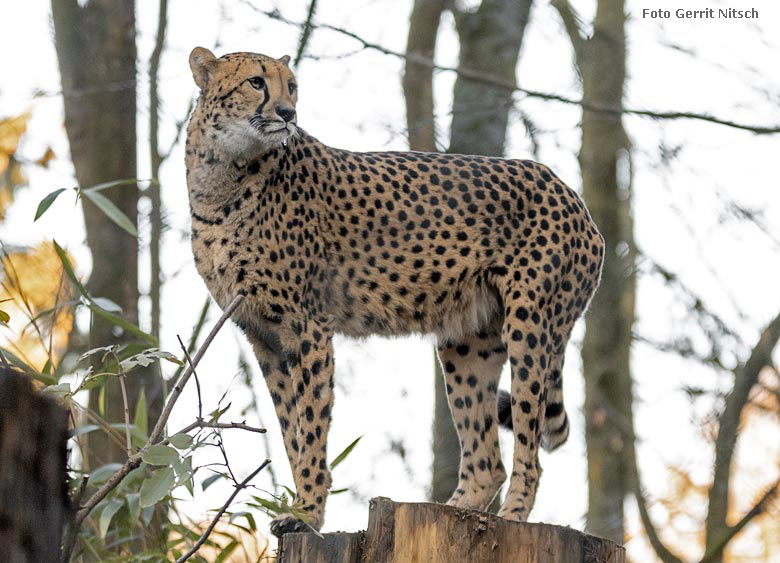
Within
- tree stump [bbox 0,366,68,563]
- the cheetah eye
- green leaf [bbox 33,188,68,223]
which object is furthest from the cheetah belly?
tree stump [bbox 0,366,68,563]

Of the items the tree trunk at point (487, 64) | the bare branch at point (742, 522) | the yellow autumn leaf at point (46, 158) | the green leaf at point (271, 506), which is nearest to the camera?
the green leaf at point (271, 506)

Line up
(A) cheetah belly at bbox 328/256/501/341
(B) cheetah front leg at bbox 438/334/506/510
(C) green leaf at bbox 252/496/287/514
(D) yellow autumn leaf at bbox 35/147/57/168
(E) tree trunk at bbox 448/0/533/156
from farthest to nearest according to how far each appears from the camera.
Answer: (D) yellow autumn leaf at bbox 35/147/57/168, (E) tree trunk at bbox 448/0/533/156, (B) cheetah front leg at bbox 438/334/506/510, (A) cheetah belly at bbox 328/256/501/341, (C) green leaf at bbox 252/496/287/514

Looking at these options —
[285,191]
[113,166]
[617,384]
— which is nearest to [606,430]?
[617,384]

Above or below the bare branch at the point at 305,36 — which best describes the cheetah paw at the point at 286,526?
A: below

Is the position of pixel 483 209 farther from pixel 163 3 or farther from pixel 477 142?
pixel 163 3

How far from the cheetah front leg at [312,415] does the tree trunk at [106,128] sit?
326 centimetres

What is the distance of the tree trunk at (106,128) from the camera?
9062 mm

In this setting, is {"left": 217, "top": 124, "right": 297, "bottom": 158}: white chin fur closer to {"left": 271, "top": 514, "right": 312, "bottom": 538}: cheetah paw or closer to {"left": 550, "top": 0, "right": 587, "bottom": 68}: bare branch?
{"left": 271, "top": 514, "right": 312, "bottom": 538}: cheetah paw

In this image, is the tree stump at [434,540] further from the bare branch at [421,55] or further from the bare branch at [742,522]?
the bare branch at [421,55]

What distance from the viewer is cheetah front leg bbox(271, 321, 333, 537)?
17.8 feet

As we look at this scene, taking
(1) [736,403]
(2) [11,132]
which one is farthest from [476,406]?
(2) [11,132]

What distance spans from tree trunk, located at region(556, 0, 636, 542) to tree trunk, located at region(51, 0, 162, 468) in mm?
4175

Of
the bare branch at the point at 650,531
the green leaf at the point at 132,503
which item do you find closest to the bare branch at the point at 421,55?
the bare branch at the point at 650,531

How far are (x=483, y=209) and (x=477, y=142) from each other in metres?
3.10
